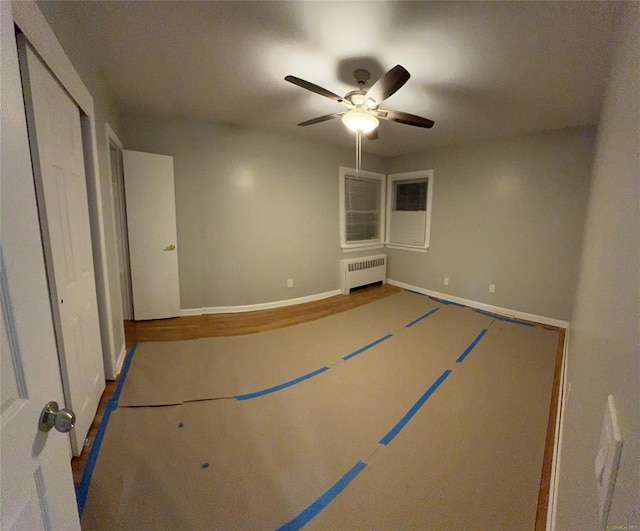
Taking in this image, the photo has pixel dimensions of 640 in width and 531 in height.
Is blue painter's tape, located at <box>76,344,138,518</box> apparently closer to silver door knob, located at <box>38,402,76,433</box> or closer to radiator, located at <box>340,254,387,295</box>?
silver door knob, located at <box>38,402,76,433</box>

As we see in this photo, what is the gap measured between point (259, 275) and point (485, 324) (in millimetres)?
3153

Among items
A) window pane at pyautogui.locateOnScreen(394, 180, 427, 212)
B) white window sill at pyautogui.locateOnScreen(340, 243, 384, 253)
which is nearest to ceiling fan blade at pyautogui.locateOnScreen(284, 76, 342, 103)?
white window sill at pyautogui.locateOnScreen(340, 243, 384, 253)

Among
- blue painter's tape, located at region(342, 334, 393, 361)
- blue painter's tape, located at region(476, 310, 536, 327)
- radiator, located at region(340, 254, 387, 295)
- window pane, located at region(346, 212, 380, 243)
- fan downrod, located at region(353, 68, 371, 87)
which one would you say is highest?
fan downrod, located at region(353, 68, 371, 87)

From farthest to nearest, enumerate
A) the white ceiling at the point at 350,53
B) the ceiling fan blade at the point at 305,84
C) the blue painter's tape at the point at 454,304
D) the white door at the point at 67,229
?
the blue painter's tape at the point at 454,304 → the ceiling fan blade at the point at 305,84 → the white ceiling at the point at 350,53 → the white door at the point at 67,229

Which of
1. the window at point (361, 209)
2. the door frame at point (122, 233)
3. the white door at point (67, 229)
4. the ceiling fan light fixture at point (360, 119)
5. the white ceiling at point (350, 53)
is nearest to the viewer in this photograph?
the white door at point (67, 229)

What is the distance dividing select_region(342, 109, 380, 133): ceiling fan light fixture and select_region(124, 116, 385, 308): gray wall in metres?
1.86

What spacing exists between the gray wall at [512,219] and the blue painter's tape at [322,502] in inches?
136

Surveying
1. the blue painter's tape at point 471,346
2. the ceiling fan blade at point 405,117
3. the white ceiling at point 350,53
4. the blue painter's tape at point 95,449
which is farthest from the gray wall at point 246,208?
the blue painter's tape at point 471,346

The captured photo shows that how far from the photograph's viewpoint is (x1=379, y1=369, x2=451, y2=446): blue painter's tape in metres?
1.71

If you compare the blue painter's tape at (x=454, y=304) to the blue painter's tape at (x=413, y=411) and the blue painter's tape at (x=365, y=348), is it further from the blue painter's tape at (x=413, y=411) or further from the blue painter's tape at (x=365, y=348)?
the blue painter's tape at (x=413, y=411)

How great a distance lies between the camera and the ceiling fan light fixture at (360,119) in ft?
7.23

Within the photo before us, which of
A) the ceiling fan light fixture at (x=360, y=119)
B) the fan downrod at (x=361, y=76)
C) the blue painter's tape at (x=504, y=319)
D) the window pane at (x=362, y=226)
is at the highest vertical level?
the fan downrod at (x=361, y=76)

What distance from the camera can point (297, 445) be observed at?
64.6 inches

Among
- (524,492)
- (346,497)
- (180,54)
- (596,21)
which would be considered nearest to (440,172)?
(596,21)
